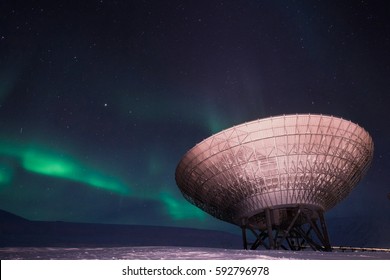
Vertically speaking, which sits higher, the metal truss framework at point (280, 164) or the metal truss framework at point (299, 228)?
the metal truss framework at point (280, 164)

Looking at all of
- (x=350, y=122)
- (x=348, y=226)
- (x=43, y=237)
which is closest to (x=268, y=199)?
(x=350, y=122)

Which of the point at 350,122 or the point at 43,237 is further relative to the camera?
the point at 43,237

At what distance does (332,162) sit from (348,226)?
179m

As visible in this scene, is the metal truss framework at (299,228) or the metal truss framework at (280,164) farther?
the metal truss framework at (299,228)

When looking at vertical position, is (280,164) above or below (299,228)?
above

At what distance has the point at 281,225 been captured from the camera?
Result: 33781mm

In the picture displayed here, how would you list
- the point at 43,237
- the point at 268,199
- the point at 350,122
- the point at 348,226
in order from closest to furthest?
1. the point at 350,122
2. the point at 268,199
3. the point at 43,237
4. the point at 348,226

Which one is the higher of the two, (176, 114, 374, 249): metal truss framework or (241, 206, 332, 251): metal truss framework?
(176, 114, 374, 249): metal truss framework

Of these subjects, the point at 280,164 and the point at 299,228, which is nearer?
the point at 280,164

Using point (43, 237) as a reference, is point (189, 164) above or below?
above

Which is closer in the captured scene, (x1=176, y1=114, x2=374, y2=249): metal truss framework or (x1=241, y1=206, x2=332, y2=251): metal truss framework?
(x1=176, y1=114, x2=374, y2=249): metal truss framework
